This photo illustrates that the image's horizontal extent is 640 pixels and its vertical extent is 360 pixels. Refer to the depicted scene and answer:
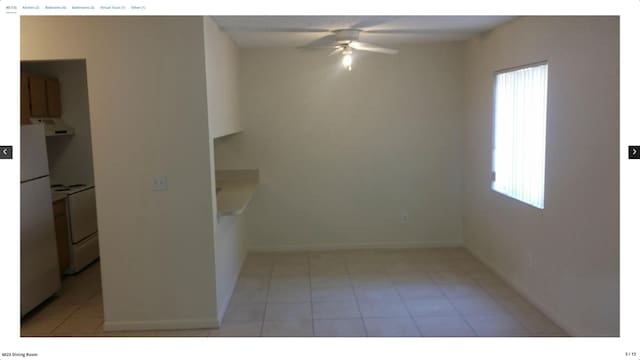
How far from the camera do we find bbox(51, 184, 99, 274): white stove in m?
4.64

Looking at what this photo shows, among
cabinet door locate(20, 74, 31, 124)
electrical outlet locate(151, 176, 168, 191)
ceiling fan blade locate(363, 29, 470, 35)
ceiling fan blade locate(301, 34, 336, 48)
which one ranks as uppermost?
ceiling fan blade locate(363, 29, 470, 35)

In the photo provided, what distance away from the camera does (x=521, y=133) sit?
3951 mm

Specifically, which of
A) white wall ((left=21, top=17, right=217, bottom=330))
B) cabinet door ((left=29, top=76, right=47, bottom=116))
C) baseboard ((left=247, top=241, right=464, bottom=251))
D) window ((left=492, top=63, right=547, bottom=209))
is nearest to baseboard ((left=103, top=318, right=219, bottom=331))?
white wall ((left=21, top=17, right=217, bottom=330))

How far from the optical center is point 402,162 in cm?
535

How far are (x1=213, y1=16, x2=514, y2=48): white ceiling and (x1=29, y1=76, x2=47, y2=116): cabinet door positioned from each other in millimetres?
1947

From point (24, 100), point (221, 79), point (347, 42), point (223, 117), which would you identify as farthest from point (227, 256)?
point (24, 100)

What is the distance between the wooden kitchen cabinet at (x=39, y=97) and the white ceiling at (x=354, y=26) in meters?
1.95

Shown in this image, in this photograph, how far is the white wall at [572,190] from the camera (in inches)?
107

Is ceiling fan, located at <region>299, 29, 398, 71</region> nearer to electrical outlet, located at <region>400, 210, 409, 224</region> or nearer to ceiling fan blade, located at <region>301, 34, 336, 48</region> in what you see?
ceiling fan blade, located at <region>301, 34, 336, 48</region>

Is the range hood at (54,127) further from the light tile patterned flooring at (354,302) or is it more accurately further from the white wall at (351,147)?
the white wall at (351,147)
